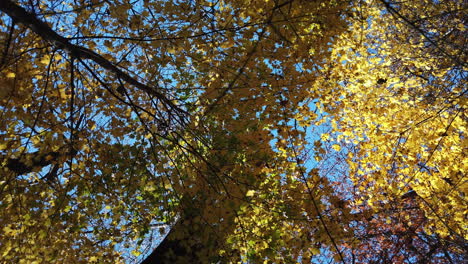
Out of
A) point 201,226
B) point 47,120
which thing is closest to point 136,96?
point 47,120

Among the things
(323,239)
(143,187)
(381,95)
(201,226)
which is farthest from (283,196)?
(381,95)

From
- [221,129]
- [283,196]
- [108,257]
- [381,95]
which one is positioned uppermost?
[381,95]

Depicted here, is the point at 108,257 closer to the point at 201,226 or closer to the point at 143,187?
the point at 143,187

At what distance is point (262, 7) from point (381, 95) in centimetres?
338

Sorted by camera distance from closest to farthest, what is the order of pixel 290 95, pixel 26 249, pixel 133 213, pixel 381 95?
pixel 26 249 < pixel 290 95 < pixel 133 213 < pixel 381 95

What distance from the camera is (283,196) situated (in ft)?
14.9

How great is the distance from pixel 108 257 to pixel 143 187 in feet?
4.07

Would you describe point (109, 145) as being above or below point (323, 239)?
above

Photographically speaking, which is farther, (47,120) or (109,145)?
(109,145)

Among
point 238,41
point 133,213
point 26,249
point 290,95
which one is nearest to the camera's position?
point 26,249

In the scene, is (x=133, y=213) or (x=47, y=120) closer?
(x=47, y=120)

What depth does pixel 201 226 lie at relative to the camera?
4.04 m

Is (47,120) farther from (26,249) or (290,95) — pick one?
(290,95)

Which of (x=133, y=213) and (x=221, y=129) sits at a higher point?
(x=221, y=129)
